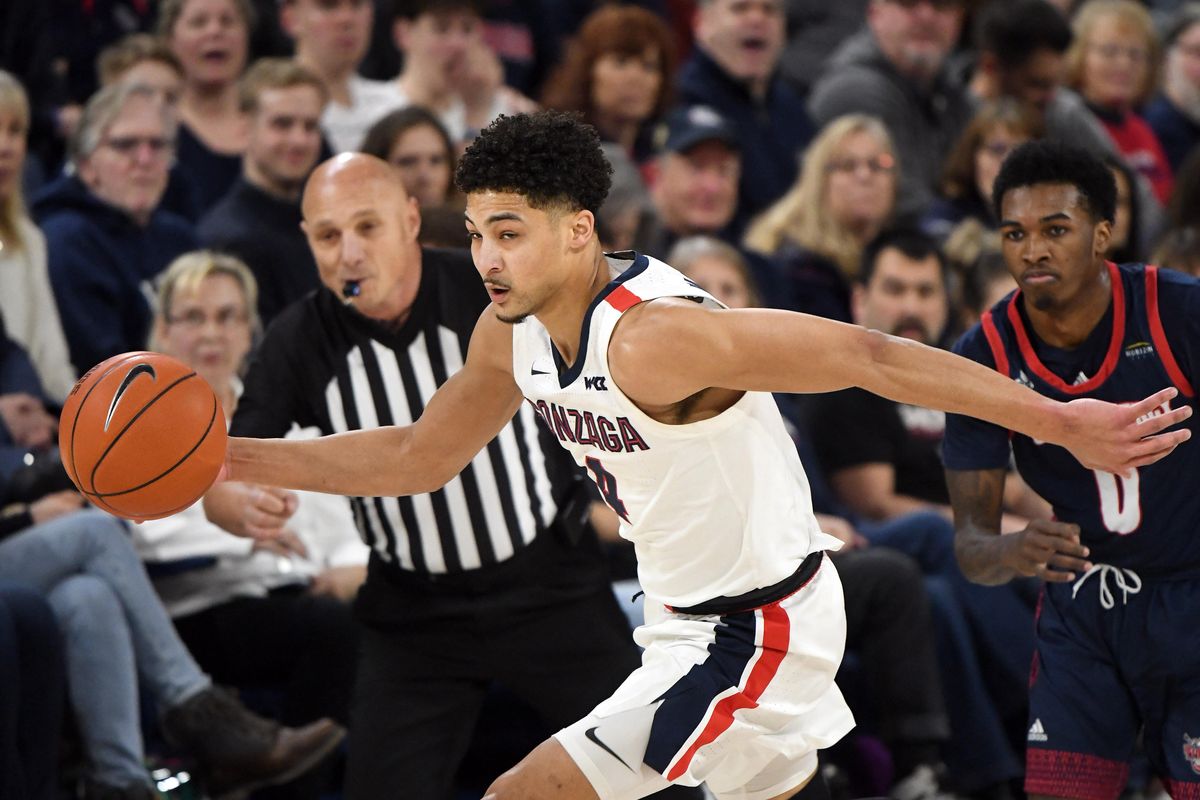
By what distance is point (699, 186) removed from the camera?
8.30 metres

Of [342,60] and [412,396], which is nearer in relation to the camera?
[412,396]

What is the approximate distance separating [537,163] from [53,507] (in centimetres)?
278

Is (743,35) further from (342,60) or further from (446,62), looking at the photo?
(342,60)

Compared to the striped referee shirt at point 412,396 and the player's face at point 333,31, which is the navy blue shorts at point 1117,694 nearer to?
the striped referee shirt at point 412,396

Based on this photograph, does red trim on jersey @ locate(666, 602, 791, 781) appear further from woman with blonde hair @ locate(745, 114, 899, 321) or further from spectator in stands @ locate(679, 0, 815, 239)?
spectator in stands @ locate(679, 0, 815, 239)

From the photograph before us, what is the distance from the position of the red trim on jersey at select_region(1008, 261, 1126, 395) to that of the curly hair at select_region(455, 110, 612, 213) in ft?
4.39

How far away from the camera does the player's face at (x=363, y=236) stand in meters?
4.92

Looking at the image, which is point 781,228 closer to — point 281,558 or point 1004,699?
point 1004,699

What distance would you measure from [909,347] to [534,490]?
1715 millimetres

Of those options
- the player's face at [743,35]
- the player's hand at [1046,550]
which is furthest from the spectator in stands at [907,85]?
the player's hand at [1046,550]

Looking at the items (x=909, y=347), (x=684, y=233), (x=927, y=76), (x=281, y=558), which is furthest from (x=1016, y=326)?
(x=927, y=76)

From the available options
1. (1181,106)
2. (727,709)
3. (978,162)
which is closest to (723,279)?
(978,162)

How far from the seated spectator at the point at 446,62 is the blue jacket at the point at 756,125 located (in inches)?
54.1

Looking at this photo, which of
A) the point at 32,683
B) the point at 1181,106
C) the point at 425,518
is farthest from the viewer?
the point at 1181,106
